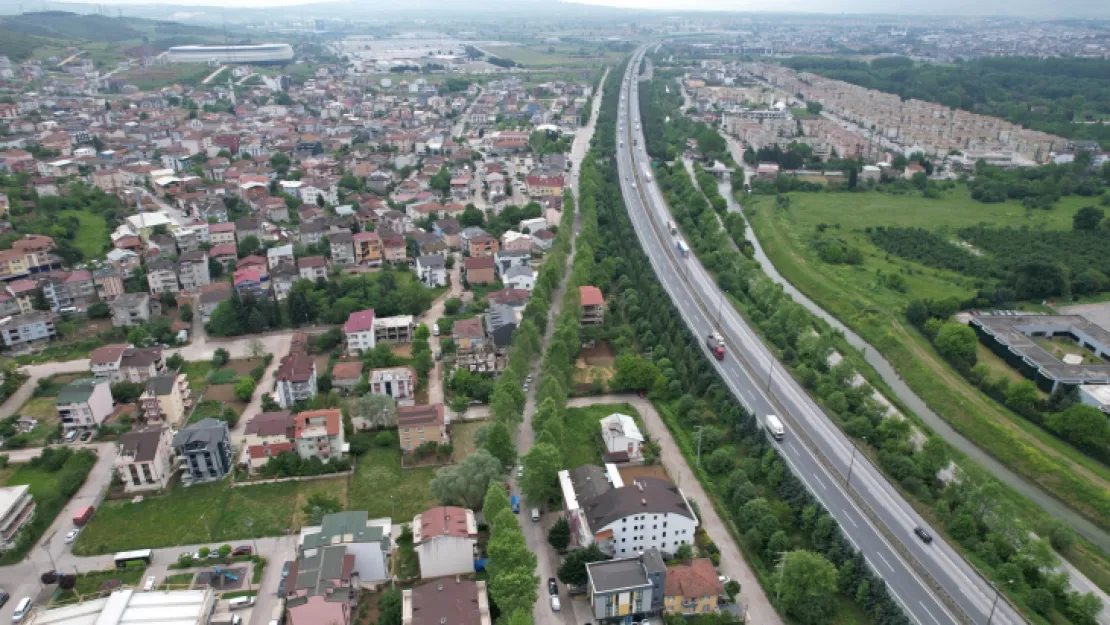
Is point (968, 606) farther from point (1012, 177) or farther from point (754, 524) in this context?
point (1012, 177)

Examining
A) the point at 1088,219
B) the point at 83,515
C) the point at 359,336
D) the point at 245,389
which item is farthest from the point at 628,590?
the point at 1088,219

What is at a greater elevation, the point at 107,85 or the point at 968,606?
the point at 107,85

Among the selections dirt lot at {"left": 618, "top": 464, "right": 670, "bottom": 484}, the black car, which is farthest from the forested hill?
dirt lot at {"left": 618, "top": 464, "right": 670, "bottom": 484}

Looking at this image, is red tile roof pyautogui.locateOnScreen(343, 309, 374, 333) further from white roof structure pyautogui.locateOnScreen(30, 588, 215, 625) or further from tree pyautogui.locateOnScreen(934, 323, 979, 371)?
tree pyautogui.locateOnScreen(934, 323, 979, 371)

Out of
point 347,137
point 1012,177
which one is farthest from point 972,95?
point 347,137

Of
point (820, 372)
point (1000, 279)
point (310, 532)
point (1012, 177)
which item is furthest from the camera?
point (1012, 177)

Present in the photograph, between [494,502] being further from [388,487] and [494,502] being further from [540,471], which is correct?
[388,487]
